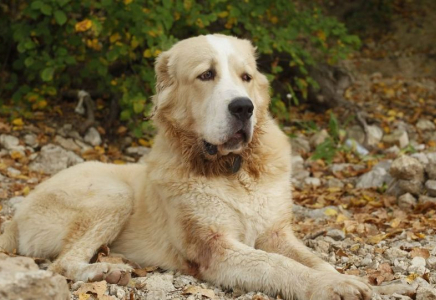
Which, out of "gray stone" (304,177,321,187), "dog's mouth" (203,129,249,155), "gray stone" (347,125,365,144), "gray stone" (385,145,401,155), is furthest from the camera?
"gray stone" (347,125,365,144)

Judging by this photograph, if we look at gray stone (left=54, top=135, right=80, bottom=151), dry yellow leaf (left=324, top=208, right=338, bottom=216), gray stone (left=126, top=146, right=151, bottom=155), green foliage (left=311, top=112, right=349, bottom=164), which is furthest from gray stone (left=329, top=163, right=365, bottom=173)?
gray stone (left=54, top=135, right=80, bottom=151)

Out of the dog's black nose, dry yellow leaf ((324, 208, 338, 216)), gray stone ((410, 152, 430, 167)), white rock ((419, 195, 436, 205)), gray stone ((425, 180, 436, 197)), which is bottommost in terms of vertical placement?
dry yellow leaf ((324, 208, 338, 216))

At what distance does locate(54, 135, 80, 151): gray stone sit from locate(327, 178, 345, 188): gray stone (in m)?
Answer: 3.03

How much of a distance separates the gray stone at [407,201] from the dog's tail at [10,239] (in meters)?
3.34

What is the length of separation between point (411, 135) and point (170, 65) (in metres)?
5.49

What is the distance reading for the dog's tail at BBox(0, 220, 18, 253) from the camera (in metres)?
4.15

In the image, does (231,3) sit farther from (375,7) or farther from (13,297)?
(375,7)

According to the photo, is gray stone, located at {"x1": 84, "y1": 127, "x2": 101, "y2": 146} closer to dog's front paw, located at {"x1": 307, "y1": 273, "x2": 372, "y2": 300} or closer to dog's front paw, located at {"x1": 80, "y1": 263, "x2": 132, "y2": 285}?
dog's front paw, located at {"x1": 80, "y1": 263, "x2": 132, "y2": 285}

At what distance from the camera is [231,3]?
7.29m

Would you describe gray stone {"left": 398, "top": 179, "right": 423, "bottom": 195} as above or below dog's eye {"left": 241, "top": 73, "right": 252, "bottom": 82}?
below

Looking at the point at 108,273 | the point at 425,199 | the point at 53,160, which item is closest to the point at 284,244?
the point at 108,273

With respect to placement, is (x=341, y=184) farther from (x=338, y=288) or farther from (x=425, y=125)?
(x=338, y=288)

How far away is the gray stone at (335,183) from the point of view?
21.0ft

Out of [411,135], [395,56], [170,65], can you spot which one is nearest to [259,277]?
[170,65]
